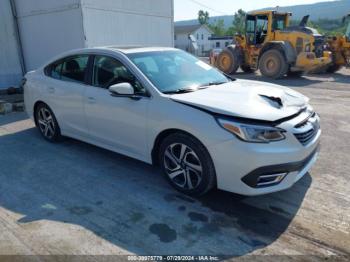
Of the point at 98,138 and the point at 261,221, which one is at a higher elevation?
the point at 98,138

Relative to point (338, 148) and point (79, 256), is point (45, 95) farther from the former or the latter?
point (338, 148)

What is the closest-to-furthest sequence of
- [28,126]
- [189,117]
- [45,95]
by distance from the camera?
[189,117], [45,95], [28,126]

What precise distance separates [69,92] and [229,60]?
11971 millimetres

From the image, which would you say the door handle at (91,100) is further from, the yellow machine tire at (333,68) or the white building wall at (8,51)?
the yellow machine tire at (333,68)

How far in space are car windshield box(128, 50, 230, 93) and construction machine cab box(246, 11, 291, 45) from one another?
10.8 meters

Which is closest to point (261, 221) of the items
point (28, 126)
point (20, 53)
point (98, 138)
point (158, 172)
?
point (158, 172)

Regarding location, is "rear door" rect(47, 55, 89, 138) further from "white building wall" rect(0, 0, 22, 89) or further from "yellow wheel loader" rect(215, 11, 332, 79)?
"yellow wheel loader" rect(215, 11, 332, 79)

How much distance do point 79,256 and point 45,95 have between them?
130 inches

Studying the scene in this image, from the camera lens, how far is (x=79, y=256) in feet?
8.75

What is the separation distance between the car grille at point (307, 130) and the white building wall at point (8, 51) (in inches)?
370

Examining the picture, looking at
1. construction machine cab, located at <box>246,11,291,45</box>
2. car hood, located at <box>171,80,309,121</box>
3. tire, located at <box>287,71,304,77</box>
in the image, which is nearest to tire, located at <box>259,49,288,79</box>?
construction machine cab, located at <box>246,11,291,45</box>

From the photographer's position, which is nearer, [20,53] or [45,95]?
[45,95]

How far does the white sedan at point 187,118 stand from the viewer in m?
3.02

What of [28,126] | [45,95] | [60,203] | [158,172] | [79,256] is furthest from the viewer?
[28,126]
